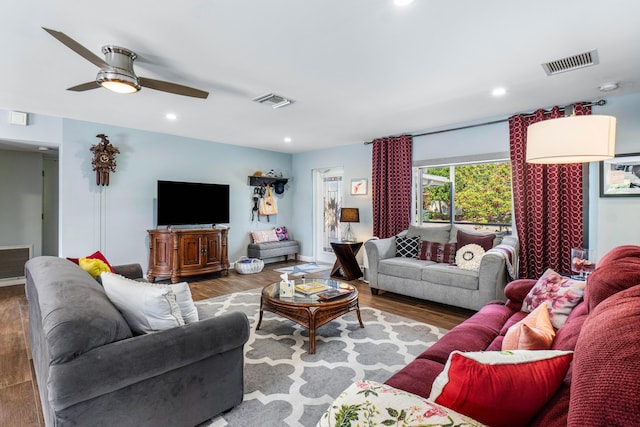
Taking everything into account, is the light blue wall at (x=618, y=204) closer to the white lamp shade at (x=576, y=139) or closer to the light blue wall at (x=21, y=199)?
the white lamp shade at (x=576, y=139)

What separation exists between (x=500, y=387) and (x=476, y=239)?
3412 millimetres

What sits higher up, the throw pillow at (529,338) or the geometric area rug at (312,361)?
the throw pillow at (529,338)

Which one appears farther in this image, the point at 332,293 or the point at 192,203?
the point at 192,203

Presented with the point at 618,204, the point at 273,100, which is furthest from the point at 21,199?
the point at 618,204

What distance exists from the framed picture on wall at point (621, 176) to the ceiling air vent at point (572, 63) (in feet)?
4.55

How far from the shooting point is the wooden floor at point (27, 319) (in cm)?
191

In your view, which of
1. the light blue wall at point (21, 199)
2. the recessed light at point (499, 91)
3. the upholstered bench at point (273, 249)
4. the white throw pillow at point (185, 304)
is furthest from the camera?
the upholstered bench at point (273, 249)

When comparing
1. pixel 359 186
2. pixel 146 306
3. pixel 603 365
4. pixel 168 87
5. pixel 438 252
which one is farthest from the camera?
pixel 359 186

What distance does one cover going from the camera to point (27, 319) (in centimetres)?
334

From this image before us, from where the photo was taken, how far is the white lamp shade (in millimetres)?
1875

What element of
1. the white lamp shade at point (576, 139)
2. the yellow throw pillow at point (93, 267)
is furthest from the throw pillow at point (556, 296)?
the yellow throw pillow at point (93, 267)

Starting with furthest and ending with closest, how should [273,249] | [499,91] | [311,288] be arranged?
[273,249], [499,91], [311,288]

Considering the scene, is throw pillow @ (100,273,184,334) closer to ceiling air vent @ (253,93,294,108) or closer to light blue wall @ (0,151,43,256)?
ceiling air vent @ (253,93,294,108)

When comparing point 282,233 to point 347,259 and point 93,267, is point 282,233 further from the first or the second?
point 93,267
